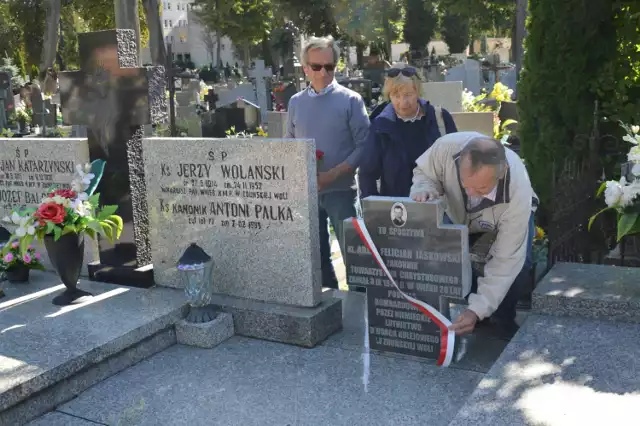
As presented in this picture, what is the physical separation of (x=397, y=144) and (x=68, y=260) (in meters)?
2.34

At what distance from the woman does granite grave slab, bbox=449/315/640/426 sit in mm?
1241

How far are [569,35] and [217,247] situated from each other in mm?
2887

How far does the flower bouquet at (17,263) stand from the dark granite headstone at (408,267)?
2.79m

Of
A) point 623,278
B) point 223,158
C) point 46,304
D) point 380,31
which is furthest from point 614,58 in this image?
point 380,31

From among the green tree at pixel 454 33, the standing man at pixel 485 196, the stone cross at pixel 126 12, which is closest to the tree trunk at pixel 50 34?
the stone cross at pixel 126 12

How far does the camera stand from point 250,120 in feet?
36.9

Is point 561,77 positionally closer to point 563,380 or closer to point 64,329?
point 563,380

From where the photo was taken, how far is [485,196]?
140 inches

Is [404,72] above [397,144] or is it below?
above

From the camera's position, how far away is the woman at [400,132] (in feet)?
13.7

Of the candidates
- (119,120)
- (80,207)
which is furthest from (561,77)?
(80,207)

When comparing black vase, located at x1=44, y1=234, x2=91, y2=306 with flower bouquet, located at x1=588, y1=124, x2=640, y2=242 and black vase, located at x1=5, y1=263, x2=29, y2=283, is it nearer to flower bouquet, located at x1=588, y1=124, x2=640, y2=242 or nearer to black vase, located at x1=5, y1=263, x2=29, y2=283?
black vase, located at x1=5, y1=263, x2=29, y2=283

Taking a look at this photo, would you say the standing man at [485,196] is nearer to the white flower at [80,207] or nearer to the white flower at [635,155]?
the white flower at [635,155]

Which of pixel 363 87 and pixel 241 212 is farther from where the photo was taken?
pixel 363 87
